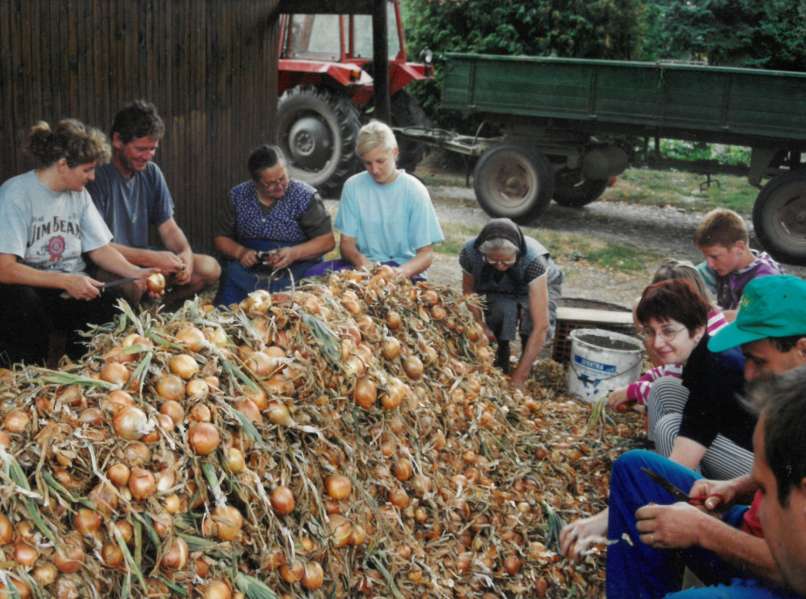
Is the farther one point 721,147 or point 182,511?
point 721,147

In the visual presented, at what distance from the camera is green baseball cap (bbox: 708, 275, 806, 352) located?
2.48 metres

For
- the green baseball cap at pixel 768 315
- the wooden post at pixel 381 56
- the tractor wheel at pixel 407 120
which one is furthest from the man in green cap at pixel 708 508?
the tractor wheel at pixel 407 120

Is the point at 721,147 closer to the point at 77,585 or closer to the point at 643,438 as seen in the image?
the point at 643,438

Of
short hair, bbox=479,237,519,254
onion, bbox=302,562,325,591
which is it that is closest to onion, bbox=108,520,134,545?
onion, bbox=302,562,325,591

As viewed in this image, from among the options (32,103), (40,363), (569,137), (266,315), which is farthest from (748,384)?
(569,137)

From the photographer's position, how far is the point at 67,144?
389cm

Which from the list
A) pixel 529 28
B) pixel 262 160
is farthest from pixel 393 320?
pixel 529 28

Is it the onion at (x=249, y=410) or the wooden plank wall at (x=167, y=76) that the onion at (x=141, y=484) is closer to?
the onion at (x=249, y=410)

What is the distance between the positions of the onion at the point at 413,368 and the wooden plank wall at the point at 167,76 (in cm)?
321

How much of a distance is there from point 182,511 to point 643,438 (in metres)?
2.88

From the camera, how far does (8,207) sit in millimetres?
3850

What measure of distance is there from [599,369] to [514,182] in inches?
226

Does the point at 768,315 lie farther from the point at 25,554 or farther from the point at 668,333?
the point at 25,554

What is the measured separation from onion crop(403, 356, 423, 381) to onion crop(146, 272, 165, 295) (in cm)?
163
